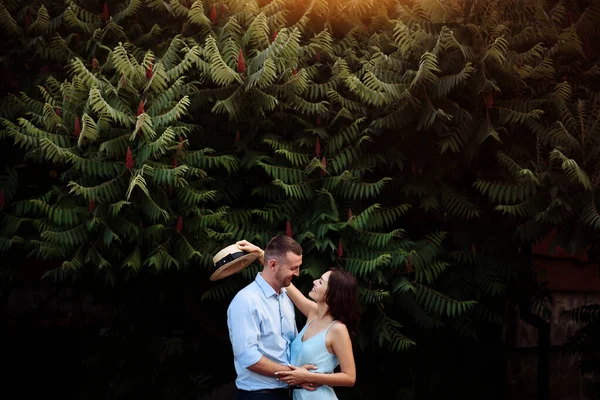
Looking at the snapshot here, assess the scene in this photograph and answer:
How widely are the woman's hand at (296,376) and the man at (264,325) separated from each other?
0.17 ft

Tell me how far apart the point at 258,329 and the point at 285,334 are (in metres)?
0.42

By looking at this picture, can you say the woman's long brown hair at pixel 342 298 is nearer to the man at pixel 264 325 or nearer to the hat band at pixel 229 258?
the man at pixel 264 325

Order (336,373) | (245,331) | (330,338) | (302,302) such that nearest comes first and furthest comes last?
(245,331) → (336,373) → (330,338) → (302,302)

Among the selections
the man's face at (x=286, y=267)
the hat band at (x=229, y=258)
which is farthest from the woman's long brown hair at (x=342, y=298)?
the hat band at (x=229, y=258)

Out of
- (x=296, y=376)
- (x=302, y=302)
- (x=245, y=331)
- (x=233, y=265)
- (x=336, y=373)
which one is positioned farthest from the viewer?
(x=302, y=302)

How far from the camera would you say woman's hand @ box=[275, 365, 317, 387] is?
538 cm

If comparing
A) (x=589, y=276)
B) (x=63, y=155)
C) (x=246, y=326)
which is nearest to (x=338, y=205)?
(x=63, y=155)

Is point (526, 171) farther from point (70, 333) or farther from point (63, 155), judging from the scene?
point (70, 333)

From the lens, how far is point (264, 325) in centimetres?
538

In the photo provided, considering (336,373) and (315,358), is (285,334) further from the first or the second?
(336,373)

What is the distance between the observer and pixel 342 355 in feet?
18.5

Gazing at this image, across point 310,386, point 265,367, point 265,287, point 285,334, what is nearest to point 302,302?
point 285,334

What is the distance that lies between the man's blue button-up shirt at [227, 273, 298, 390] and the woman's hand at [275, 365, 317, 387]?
9cm

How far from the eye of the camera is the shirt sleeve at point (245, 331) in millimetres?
5203
